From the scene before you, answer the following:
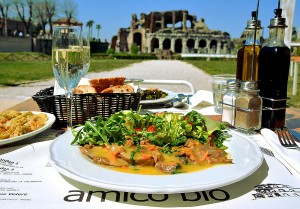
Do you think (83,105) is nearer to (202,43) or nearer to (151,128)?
(151,128)

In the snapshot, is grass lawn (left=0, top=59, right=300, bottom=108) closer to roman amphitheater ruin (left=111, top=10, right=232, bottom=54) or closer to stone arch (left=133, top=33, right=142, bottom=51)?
roman amphitheater ruin (left=111, top=10, right=232, bottom=54)

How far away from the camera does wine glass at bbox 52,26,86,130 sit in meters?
1.27

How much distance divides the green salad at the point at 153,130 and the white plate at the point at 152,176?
10 centimetres

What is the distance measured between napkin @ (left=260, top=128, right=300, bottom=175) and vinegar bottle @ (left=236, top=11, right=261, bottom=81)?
0.38 m

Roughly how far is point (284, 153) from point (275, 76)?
469mm

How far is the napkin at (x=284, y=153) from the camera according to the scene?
97 cm

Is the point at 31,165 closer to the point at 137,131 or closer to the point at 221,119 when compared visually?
the point at 137,131

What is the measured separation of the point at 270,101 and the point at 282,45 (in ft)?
0.85

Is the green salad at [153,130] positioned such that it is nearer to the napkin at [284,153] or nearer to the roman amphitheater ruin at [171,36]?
the napkin at [284,153]

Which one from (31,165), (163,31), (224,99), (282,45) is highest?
(163,31)

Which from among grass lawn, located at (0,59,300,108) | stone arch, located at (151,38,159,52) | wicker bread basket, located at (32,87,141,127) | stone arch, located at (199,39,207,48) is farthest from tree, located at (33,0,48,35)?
wicker bread basket, located at (32,87,141,127)

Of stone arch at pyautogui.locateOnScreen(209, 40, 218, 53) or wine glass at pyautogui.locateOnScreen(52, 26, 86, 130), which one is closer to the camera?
wine glass at pyautogui.locateOnScreen(52, 26, 86, 130)

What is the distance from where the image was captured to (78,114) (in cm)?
143

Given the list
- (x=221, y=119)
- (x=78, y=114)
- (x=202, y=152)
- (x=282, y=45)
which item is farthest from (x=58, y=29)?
(x=282, y=45)
